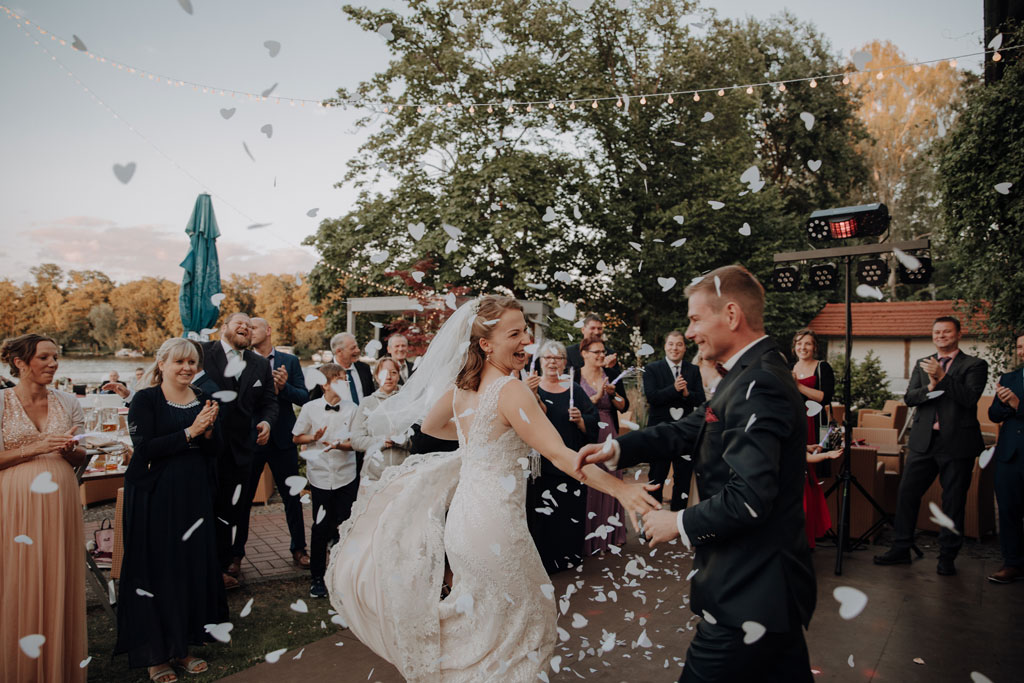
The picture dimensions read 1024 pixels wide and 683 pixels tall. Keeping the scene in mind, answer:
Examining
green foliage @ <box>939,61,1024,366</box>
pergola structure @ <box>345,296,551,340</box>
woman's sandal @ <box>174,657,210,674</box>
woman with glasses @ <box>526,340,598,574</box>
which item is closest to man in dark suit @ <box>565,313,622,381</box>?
woman with glasses @ <box>526,340,598,574</box>

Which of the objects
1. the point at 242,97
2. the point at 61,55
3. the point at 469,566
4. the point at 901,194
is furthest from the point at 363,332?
the point at 901,194

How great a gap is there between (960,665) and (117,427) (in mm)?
6414

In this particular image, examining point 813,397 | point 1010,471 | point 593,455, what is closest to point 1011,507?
point 1010,471

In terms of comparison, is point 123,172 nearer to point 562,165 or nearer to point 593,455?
point 593,455

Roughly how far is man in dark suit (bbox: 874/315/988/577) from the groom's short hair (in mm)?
3846

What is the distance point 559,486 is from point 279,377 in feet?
8.50

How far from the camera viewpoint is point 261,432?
507cm

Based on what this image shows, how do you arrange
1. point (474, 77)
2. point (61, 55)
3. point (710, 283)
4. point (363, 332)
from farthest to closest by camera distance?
point (363, 332) < point (474, 77) < point (61, 55) < point (710, 283)

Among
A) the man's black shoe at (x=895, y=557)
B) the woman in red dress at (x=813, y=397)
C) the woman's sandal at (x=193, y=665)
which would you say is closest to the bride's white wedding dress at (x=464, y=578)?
the woman's sandal at (x=193, y=665)

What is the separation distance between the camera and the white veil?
3.67 m

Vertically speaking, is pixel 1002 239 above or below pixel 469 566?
above

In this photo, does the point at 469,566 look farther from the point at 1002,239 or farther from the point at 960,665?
the point at 1002,239

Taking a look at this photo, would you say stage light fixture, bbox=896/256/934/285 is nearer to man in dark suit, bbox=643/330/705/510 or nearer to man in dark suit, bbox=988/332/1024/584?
man in dark suit, bbox=988/332/1024/584

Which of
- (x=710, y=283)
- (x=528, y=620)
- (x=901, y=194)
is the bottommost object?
(x=528, y=620)
